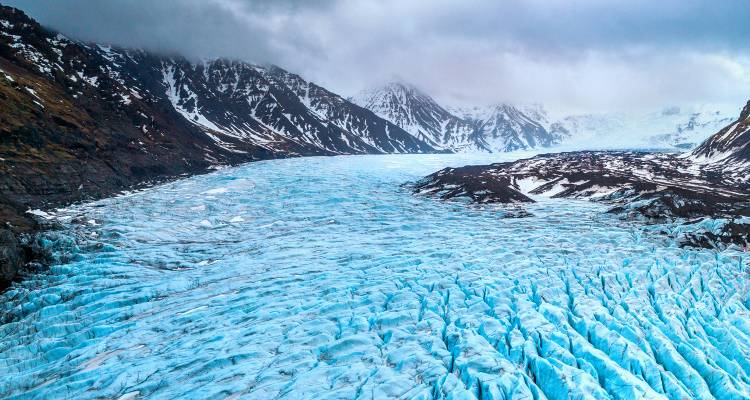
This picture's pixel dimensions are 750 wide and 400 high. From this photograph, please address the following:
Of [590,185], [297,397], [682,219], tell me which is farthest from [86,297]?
[590,185]

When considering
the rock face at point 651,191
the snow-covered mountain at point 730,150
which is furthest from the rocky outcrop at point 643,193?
the snow-covered mountain at point 730,150

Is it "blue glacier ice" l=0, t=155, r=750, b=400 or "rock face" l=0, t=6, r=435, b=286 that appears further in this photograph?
"rock face" l=0, t=6, r=435, b=286

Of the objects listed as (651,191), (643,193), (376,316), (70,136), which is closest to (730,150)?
(651,191)

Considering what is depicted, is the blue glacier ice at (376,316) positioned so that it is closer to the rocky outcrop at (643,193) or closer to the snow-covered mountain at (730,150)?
the rocky outcrop at (643,193)

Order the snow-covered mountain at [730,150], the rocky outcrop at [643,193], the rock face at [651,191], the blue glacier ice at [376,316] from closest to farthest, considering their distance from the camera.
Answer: the blue glacier ice at [376,316]
the rocky outcrop at [643,193]
the rock face at [651,191]
the snow-covered mountain at [730,150]

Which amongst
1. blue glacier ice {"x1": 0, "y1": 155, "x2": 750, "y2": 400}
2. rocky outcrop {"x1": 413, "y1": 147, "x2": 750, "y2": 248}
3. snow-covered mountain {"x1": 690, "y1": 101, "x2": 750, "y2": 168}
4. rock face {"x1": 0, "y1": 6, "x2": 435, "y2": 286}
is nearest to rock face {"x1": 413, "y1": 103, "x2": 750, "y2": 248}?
rocky outcrop {"x1": 413, "y1": 147, "x2": 750, "y2": 248}

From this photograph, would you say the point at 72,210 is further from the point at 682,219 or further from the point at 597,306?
the point at 682,219

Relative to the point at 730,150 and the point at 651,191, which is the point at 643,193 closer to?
the point at 651,191

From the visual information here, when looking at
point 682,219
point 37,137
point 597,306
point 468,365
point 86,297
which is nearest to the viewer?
point 468,365

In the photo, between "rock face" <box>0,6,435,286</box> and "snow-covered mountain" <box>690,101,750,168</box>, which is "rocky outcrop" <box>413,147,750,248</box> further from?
"rock face" <box>0,6,435,286</box>
